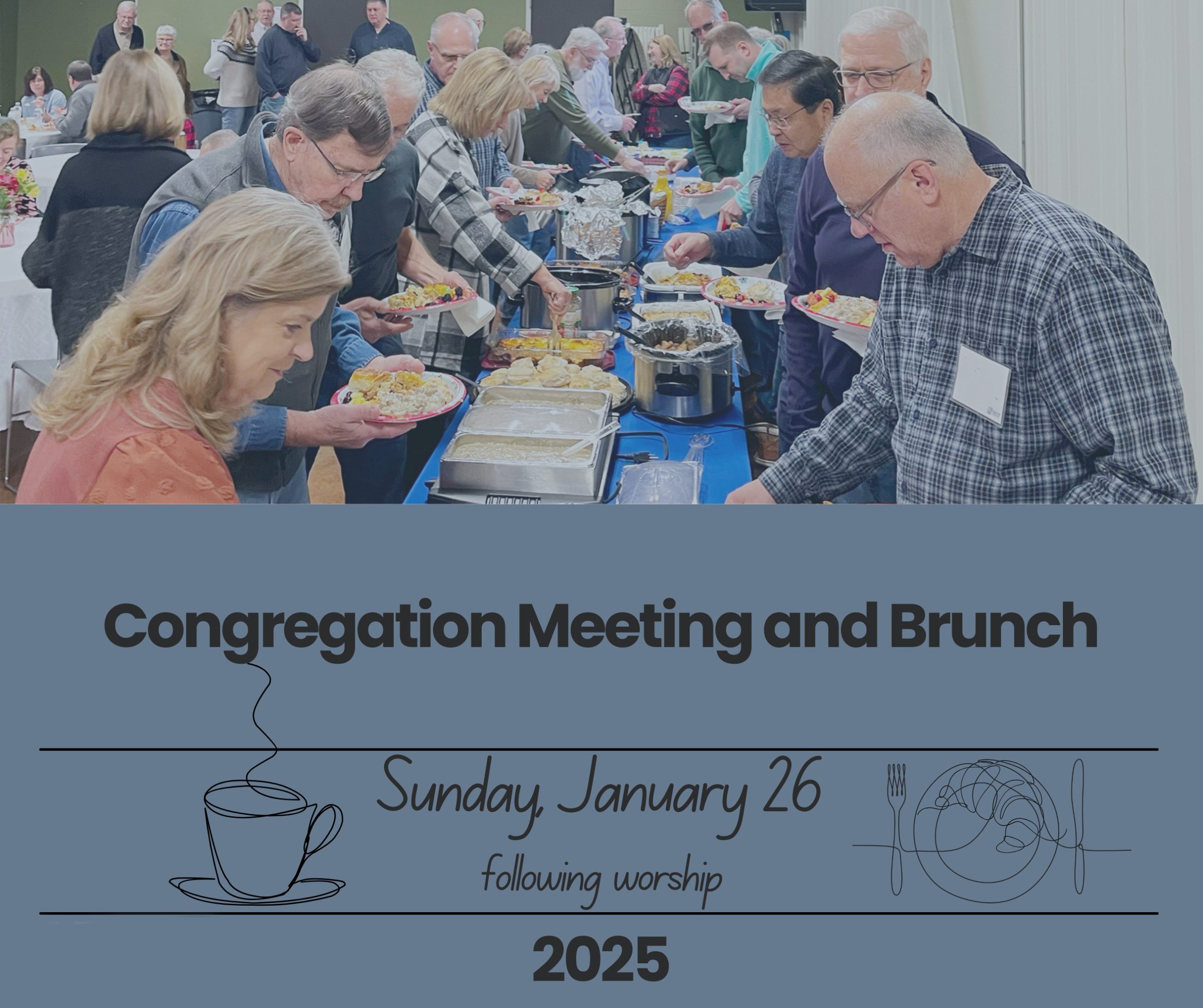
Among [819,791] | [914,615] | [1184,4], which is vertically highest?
[1184,4]

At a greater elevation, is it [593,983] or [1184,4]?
[1184,4]

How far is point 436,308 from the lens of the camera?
2.54m

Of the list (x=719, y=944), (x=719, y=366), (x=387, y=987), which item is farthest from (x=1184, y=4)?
(x=387, y=987)

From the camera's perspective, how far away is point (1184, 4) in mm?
1880

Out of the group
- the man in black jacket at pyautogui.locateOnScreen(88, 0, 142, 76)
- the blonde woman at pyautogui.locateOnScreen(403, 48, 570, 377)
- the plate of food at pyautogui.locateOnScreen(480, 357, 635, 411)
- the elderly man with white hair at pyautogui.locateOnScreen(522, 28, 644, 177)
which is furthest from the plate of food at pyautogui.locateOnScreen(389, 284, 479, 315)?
the elderly man with white hair at pyautogui.locateOnScreen(522, 28, 644, 177)

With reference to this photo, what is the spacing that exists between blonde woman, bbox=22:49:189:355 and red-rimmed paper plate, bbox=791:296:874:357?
1547 mm

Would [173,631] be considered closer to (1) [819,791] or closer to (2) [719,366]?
(1) [819,791]

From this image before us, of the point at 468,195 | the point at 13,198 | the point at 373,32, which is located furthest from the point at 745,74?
the point at 13,198

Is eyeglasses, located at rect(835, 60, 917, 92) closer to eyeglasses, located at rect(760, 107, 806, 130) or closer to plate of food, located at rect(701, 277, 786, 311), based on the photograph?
eyeglasses, located at rect(760, 107, 806, 130)

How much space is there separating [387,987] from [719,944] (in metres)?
0.22

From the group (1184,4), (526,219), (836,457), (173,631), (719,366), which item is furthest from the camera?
(526,219)

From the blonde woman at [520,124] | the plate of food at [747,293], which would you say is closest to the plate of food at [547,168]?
the blonde woman at [520,124]

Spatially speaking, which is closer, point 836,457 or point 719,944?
point 719,944

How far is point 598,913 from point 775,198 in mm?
2468
